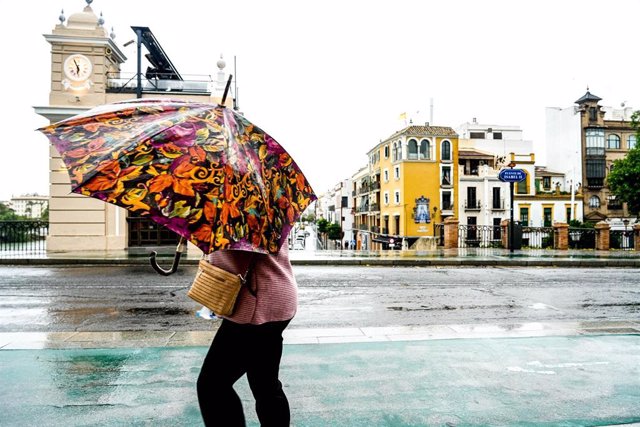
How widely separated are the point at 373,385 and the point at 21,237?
2013cm

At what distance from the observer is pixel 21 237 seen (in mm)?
19453

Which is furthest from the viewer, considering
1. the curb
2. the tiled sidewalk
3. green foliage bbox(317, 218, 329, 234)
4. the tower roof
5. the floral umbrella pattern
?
green foliage bbox(317, 218, 329, 234)

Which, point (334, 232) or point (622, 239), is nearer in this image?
point (622, 239)

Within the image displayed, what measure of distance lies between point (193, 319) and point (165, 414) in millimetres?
3718

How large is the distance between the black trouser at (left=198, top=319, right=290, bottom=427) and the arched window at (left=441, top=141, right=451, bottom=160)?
51.7m

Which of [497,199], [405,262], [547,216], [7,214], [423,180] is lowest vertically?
[405,262]

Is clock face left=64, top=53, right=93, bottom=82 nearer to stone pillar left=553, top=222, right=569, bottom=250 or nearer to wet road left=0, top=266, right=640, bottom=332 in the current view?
wet road left=0, top=266, right=640, bottom=332

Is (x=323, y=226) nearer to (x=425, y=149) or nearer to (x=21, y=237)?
(x=425, y=149)

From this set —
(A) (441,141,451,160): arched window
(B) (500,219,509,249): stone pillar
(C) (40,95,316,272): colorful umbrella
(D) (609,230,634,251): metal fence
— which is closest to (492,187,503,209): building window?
(A) (441,141,451,160): arched window

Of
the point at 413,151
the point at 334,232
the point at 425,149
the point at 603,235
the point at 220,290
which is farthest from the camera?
the point at 334,232

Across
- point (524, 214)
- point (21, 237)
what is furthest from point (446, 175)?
point (21, 237)

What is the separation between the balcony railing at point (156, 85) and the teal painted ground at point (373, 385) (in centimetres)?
1883

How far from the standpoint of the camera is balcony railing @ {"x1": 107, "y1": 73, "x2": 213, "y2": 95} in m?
21.5

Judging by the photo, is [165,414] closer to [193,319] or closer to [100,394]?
[100,394]
